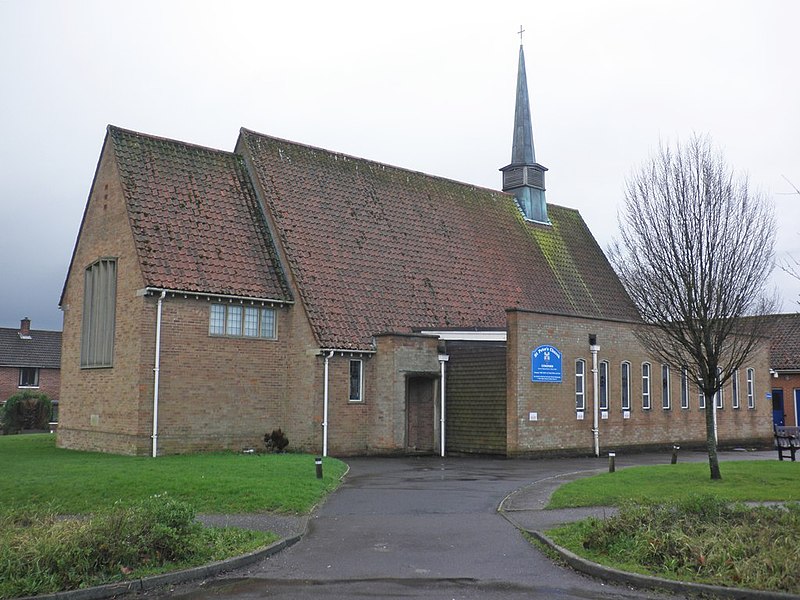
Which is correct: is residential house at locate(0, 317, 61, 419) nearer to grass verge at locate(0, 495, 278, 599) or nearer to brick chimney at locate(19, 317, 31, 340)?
brick chimney at locate(19, 317, 31, 340)

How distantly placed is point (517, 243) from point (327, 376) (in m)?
14.6

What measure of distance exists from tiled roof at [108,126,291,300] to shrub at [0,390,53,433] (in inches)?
840

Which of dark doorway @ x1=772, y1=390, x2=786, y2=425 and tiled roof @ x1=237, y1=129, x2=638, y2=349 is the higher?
tiled roof @ x1=237, y1=129, x2=638, y2=349

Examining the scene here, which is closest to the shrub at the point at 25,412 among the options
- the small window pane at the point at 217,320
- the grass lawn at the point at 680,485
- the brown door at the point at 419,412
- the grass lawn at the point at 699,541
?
the small window pane at the point at 217,320

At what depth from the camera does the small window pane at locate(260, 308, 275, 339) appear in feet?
86.1

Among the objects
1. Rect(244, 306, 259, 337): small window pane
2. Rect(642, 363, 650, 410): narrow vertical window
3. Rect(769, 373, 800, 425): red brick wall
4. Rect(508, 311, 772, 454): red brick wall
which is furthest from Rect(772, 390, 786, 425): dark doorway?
Rect(244, 306, 259, 337): small window pane

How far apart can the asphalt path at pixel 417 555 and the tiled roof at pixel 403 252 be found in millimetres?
10048

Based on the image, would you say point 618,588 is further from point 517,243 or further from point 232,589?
point 517,243

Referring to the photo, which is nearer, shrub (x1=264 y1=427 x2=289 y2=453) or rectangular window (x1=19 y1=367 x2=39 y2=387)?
shrub (x1=264 y1=427 x2=289 y2=453)

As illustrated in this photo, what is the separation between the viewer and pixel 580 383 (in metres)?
28.0

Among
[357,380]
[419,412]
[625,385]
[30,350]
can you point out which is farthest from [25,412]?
[625,385]

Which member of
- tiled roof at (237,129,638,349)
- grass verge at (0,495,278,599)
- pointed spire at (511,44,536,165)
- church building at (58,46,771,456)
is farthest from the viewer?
pointed spire at (511,44,536,165)

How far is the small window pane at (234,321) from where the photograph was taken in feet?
83.0

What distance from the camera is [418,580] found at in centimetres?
963
